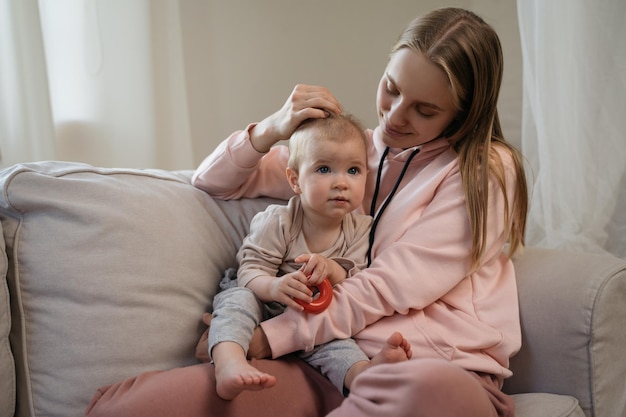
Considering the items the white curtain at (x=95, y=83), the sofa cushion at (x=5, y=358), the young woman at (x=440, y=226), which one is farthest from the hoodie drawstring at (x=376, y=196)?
the white curtain at (x=95, y=83)

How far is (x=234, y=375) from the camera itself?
855mm

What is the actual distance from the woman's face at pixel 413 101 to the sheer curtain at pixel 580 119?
1.48ft

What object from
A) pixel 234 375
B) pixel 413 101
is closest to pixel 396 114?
pixel 413 101

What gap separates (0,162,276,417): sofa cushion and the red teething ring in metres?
0.22

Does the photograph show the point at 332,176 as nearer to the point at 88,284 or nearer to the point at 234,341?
the point at 234,341

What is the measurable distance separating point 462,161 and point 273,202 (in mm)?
412

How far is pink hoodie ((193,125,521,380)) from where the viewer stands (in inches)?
39.2

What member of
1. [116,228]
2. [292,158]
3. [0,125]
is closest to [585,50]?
[292,158]

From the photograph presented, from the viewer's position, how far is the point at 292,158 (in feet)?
3.56

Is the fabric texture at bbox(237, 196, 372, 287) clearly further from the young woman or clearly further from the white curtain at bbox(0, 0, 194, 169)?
the white curtain at bbox(0, 0, 194, 169)

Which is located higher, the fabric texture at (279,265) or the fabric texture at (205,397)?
the fabric texture at (279,265)

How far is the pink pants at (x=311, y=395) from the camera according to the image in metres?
0.74

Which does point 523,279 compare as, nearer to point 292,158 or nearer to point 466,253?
point 466,253

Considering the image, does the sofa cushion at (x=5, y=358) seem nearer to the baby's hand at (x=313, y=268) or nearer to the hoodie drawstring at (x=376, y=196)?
the baby's hand at (x=313, y=268)
